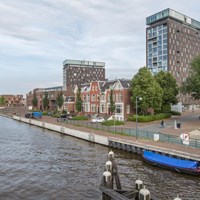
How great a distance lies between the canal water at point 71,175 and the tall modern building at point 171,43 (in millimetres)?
107171

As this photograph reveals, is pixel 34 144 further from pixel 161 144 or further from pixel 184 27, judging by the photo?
pixel 184 27

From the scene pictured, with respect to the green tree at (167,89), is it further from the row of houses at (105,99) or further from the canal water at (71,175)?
the canal water at (71,175)

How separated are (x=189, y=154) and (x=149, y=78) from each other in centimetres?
4362

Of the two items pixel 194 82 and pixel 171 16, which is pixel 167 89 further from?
pixel 171 16

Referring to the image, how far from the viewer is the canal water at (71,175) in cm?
2402

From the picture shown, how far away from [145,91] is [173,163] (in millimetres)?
41634

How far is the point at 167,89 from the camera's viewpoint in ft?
262

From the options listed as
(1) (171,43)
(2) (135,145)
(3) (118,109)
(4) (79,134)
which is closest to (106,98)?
(3) (118,109)

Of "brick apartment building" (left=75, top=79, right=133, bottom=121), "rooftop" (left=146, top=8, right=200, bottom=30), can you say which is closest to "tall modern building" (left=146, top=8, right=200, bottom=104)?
"rooftop" (left=146, top=8, right=200, bottom=30)

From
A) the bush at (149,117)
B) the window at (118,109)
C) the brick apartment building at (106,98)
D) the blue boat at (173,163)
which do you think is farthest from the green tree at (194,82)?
the blue boat at (173,163)

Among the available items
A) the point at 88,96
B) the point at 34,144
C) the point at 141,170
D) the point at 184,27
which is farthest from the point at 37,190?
the point at 184,27

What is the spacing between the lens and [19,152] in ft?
136

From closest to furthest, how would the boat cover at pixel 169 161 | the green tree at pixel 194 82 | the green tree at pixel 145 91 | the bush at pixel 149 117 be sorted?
the boat cover at pixel 169 161 → the green tree at pixel 194 82 → the bush at pixel 149 117 → the green tree at pixel 145 91

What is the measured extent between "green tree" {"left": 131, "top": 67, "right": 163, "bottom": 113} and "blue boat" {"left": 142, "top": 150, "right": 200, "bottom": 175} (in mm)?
37065
